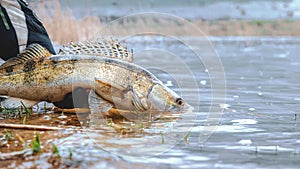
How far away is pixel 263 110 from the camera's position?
595 cm

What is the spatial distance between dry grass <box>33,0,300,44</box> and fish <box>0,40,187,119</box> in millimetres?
485

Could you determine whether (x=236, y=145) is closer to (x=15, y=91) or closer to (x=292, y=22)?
(x=15, y=91)

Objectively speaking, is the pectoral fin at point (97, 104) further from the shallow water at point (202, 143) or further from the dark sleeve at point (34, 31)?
the dark sleeve at point (34, 31)

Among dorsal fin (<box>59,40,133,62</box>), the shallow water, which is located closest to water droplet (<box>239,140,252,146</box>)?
the shallow water

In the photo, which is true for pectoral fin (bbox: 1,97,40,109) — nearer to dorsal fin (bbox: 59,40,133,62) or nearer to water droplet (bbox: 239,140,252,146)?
dorsal fin (bbox: 59,40,133,62)

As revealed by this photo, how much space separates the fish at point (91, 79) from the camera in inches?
204

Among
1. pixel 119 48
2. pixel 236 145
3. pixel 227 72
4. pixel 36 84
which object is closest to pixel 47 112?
pixel 36 84

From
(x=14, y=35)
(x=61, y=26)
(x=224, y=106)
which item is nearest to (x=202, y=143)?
(x=224, y=106)

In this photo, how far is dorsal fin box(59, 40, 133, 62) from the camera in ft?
17.8

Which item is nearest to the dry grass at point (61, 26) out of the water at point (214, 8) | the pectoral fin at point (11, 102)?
the pectoral fin at point (11, 102)

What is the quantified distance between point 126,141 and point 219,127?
1.02m

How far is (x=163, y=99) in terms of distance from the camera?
525 centimetres

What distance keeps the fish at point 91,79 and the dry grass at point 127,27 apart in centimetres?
48

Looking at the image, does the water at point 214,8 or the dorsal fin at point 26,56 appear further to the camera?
the water at point 214,8
